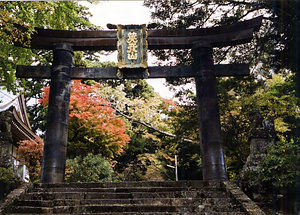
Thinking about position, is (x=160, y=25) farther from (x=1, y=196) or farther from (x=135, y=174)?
(x=135, y=174)

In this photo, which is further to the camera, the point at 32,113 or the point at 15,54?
the point at 32,113

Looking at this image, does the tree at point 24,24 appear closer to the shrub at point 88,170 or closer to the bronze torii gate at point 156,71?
the bronze torii gate at point 156,71

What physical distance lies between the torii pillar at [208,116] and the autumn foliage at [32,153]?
398 inches

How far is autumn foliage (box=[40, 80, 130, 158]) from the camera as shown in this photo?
16.5 meters

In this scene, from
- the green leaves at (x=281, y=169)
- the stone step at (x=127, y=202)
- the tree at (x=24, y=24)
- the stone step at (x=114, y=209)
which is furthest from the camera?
the tree at (x=24, y=24)

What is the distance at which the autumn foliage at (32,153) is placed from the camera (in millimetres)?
16516

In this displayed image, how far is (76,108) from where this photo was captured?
666 inches

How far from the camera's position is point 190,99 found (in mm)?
15633

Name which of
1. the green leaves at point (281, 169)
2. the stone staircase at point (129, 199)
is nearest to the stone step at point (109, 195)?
the stone staircase at point (129, 199)

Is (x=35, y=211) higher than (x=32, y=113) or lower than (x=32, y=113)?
lower

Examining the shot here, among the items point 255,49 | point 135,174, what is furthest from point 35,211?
point 135,174

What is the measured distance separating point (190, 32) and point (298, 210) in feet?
23.6

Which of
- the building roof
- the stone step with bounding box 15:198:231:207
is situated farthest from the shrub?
the stone step with bounding box 15:198:231:207

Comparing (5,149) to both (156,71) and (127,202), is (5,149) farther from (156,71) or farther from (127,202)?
(156,71)
